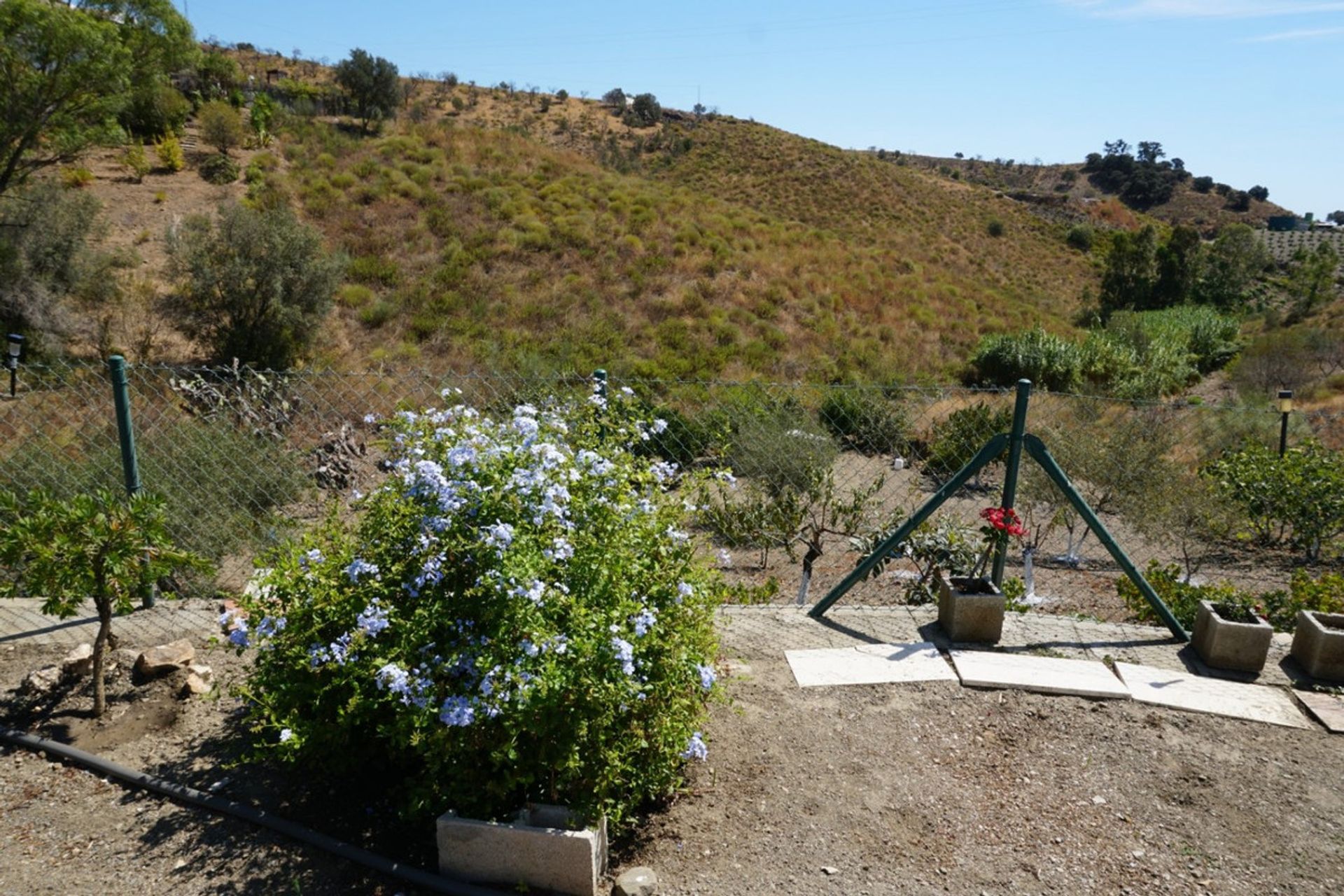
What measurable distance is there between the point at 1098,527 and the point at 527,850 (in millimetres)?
2868

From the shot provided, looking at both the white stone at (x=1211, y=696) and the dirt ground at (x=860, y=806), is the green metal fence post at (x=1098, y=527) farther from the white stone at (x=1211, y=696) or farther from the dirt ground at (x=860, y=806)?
the dirt ground at (x=860, y=806)

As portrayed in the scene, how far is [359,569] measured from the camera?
8.79 ft

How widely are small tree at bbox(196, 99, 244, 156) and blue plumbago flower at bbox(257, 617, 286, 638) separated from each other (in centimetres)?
2311

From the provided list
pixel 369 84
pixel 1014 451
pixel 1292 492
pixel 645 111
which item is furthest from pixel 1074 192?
pixel 1014 451

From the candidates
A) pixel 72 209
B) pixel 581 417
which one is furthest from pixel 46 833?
pixel 72 209

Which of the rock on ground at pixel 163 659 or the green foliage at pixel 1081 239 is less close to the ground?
the green foliage at pixel 1081 239

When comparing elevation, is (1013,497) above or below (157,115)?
below

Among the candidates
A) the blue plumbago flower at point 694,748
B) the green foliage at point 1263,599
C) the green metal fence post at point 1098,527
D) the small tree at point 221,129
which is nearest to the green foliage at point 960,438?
the green foliage at point 1263,599

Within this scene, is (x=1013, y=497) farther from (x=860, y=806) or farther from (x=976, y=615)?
(x=860, y=806)

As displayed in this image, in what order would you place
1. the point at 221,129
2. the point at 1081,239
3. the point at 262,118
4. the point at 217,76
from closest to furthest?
the point at 221,129 → the point at 262,118 → the point at 217,76 → the point at 1081,239

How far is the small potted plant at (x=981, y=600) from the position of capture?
4.09 metres

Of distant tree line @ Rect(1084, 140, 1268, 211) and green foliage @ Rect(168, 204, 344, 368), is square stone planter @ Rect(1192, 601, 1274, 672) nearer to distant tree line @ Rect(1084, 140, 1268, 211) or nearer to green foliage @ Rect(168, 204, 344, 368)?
green foliage @ Rect(168, 204, 344, 368)

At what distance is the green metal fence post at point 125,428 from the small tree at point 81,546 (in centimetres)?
81

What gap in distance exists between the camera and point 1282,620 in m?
4.72
